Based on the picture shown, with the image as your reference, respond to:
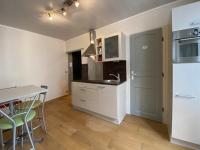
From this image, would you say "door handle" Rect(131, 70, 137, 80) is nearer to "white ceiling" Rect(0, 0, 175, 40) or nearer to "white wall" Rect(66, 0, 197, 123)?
"white wall" Rect(66, 0, 197, 123)

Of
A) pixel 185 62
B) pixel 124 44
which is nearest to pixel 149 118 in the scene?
pixel 185 62

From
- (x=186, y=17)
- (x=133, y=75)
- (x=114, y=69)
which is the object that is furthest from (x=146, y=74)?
(x=186, y=17)

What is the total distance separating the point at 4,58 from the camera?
2932mm

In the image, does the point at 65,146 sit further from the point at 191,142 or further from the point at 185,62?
the point at 185,62

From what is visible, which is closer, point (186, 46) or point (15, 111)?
point (186, 46)

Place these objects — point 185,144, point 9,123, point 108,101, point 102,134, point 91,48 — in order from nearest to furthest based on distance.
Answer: point 9,123 → point 185,144 → point 102,134 → point 108,101 → point 91,48

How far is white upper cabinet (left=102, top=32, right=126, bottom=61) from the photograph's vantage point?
8.47 ft

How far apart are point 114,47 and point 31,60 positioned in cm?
262

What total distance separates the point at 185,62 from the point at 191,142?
1.14 meters

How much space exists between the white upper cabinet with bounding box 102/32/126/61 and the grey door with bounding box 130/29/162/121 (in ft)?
0.82

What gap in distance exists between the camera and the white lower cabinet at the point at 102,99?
2354mm

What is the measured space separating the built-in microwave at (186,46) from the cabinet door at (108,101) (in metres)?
1.22

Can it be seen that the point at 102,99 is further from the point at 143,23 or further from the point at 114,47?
the point at 143,23

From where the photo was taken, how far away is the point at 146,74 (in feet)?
8.32
